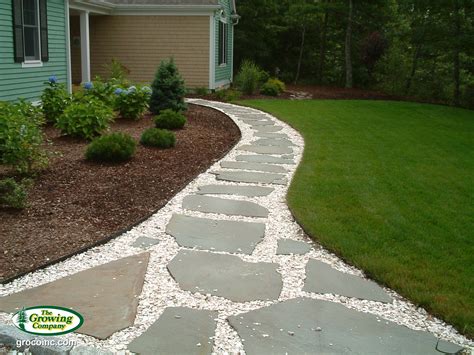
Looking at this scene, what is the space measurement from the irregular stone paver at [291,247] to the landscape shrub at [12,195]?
2232mm

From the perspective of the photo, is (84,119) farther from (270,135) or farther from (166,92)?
(270,135)

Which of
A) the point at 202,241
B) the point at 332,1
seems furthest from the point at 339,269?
the point at 332,1

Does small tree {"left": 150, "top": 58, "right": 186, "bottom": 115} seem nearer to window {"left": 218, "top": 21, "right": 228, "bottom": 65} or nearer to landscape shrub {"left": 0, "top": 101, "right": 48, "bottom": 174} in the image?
landscape shrub {"left": 0, "top": 101, "right": 48, "bottom": 174}

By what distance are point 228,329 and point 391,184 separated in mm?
3707

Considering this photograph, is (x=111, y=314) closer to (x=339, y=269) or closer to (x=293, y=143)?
(x=339, y=269)

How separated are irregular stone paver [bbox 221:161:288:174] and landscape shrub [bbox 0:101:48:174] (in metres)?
2.22

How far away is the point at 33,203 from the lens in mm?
4641

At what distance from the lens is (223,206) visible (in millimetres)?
4895

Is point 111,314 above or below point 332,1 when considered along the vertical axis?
below

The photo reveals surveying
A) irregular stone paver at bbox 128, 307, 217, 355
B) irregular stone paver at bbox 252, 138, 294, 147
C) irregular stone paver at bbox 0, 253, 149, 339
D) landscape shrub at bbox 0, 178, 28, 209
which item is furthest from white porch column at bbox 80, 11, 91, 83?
irregular stone paver at bbox 128, 307, 217, 355

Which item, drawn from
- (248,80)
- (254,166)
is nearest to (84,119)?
(254,166)

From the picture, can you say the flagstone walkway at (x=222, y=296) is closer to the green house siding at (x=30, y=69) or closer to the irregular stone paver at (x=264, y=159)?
the irregular stone paver at (x=264, y=159)

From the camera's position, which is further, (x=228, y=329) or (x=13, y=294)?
(x=13, y=294)

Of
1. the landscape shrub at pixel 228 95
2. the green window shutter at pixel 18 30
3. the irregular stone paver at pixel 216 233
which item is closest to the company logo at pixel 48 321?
the irregular stone paver at pixel 216 233
